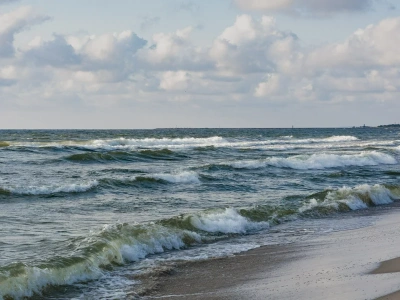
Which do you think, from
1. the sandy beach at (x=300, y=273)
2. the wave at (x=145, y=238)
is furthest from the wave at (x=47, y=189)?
the sandy beach at (x=300, y=273)

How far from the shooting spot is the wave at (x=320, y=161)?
33406 mm

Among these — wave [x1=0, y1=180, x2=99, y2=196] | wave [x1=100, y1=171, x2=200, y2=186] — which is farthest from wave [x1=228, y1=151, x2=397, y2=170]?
wave [x1=0, y1=180, x2=99, y2=196]

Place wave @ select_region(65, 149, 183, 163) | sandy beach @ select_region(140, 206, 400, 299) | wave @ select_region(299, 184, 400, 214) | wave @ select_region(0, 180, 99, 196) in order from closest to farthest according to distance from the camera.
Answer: sandy beach @ select_region(140, 206, 400, 299) → wave @ select_region(299, 184, 400, 214) → wave @ select_region(0, 180, 99, 196) → wave @ select_region(65, 149, 183, 163)

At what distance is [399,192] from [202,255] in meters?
12.1

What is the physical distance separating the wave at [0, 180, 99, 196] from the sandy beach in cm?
927

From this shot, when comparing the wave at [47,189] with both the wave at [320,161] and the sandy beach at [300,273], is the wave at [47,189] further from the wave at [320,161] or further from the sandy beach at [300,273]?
the wave at [320,161]

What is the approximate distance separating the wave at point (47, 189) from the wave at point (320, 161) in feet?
40.3

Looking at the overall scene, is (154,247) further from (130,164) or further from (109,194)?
(130,164)

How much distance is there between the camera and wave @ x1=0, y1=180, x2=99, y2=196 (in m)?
19.0

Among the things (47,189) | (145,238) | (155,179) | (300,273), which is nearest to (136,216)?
(145,238)

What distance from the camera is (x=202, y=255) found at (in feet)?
38.1

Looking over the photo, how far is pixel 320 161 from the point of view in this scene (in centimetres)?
3719

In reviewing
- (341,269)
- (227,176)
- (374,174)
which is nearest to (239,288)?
(341,269)

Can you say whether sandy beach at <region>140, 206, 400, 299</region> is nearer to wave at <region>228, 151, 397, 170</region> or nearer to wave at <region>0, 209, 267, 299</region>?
wave at <region>0, 209, 267, 299</region>
